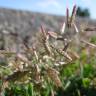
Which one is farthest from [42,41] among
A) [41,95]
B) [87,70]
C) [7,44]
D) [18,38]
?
[18,38]

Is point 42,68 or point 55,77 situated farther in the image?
point 42,68

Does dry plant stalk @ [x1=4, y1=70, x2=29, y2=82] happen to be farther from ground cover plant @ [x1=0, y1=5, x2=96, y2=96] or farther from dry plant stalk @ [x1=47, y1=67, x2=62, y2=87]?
dry plant stalk @ [x1=47, y1=67, x2=62, y2=87]

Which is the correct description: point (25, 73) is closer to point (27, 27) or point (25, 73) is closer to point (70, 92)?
point (70, 92)

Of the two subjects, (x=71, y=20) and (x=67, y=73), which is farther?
(x=67, y=73)

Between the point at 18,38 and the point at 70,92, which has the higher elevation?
the point at 70,92

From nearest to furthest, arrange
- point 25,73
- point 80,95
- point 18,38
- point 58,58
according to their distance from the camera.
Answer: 1. point 25,73
2. point 58,58
3. point 80,95
4. point 18,38

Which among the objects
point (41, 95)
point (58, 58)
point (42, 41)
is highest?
point (42, 41)

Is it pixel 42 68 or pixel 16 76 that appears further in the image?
pixel 42 68

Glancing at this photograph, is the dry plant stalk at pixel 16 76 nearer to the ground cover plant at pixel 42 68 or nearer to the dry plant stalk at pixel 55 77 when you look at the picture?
the ground cover plant at pixel 42 68

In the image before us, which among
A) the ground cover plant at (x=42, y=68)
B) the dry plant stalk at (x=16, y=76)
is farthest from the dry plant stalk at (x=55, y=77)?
the dry plant stalk at (x=16, y=76)

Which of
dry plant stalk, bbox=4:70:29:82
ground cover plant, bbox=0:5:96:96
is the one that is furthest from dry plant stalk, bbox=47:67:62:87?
dry plant stalk, bbox=4:70:29:82

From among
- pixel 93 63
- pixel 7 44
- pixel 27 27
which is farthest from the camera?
pixel 27 27
